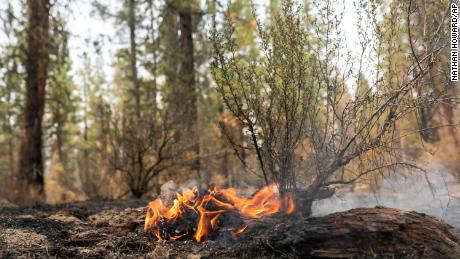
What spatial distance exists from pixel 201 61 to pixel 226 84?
12.9 metres

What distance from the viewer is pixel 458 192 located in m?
7.49

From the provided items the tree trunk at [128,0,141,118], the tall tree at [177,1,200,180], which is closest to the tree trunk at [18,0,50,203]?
the tree trunk at [128,0,141,118]

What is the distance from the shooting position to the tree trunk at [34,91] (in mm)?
10266

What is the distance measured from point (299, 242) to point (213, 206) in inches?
54.8

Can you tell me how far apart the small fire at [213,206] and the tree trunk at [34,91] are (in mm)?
6554

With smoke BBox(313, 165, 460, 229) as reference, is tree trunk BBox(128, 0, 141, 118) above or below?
above

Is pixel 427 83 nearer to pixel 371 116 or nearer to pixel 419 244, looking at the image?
pixel 371 116

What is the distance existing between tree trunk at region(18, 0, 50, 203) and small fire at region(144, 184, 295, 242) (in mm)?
6554

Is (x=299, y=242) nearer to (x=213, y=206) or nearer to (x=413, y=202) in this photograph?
(x=213, y=206)

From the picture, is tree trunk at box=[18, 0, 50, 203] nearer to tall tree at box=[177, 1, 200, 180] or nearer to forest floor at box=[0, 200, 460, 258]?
tall tree at box=[177, 1, 200, 180]

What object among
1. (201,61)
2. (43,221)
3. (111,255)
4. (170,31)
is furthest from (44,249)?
(201,61)

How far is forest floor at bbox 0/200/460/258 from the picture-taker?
132 inches

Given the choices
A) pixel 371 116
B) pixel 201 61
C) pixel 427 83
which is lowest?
pixel 371 116

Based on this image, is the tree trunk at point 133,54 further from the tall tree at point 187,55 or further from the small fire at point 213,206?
the small fire at point 213,206
